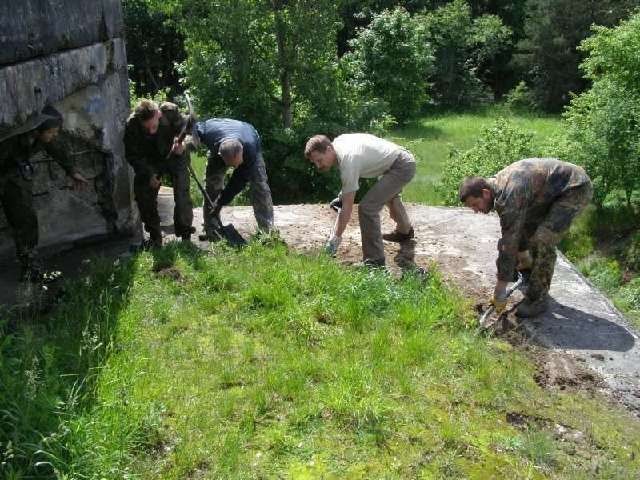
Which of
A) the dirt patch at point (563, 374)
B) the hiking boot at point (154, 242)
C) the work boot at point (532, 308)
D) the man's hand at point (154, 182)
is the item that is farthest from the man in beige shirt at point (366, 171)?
the dirt patch at point (563, 374)

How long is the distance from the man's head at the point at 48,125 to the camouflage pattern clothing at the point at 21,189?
0.07 m

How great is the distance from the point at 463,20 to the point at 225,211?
20185 mm

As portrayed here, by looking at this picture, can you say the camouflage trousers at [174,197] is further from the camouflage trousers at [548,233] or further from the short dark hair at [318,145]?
the camouflage trousers at [548,233]

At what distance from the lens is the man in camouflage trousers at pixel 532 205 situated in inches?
213

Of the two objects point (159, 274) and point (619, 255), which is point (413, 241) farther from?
point (619, 255)

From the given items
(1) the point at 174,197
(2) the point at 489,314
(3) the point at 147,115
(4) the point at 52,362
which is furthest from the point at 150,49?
(4) the point at 52,362

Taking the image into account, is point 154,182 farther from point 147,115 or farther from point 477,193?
point 477,193

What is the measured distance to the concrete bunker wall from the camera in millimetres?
4980

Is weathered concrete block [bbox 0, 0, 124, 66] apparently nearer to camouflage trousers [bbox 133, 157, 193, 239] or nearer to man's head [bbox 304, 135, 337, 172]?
camouflage trousers [bbox 133, 157, 193, 239]

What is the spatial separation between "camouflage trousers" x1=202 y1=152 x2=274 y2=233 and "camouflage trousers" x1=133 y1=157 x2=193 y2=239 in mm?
304

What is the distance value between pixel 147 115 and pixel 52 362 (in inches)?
109

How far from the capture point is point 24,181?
217 inches

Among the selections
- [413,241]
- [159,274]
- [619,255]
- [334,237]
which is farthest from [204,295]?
[619,255]

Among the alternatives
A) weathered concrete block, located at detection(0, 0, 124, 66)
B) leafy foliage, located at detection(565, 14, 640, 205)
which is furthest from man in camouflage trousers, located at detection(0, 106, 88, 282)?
leafy foliage, located at detection(565, 14, 640, 205)
